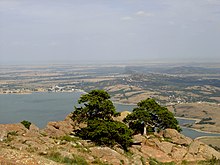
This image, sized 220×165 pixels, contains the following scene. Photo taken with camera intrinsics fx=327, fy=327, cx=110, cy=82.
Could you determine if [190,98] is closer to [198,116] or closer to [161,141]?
[198,116]

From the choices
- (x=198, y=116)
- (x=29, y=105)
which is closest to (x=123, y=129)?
(x=198, y=116)

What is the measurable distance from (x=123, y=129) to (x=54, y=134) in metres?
5.41

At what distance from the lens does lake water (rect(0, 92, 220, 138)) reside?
9669cm

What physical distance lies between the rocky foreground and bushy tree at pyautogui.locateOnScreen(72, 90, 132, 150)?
2.80ft

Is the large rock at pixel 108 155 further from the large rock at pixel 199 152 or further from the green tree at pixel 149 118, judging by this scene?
the green tree at pixel 149 118

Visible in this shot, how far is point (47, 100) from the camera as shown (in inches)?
Result: 5802

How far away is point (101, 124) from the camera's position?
2481cm

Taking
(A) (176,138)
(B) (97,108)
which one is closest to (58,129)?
(B) (97,108)

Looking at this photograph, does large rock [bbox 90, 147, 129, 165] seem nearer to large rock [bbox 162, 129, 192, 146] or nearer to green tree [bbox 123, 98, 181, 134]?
large rock [bbox 162, 129, 192, 146]

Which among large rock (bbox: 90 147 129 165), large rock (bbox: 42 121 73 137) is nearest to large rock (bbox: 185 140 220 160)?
large rock (bbox: 90 147 129 165)

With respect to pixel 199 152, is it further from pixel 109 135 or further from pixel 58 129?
pixel 58 129

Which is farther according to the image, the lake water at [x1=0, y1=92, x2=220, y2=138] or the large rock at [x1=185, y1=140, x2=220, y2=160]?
the lake water at [x1=0, y1=92, x2=220, y2=138]

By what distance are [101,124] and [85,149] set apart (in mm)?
4546

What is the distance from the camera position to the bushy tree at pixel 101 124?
76.7 feet
